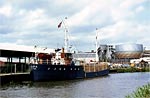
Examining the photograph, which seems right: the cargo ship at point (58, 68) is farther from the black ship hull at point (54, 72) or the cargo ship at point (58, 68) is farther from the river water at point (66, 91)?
the river water at point (66, 91)

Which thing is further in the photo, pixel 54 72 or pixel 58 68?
pixel 58 68

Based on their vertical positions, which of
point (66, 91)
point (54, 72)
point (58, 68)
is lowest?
point (66, 91)

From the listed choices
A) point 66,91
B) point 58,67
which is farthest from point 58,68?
point 66,91

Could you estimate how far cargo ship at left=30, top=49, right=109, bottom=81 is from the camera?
232 ft

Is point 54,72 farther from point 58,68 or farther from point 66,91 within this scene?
point 66,91

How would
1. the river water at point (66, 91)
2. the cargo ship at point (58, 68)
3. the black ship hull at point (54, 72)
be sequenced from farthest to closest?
1. the cargo ship at point (58, 68)
2. the black ship hull at point (54, 72)
3. the river water at point (66, 91)

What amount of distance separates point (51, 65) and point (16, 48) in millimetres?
11842

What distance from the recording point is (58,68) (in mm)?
74500

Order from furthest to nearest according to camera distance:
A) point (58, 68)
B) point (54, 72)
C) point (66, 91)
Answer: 1. point (58, 68)
2. point (54, 72)
3. point (66, 91)

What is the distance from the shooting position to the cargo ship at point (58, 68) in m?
70.6

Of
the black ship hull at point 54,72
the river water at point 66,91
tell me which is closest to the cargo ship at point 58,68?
the black ship hull at point 54,72

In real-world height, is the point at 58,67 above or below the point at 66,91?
above

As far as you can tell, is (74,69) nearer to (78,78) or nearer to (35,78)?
(78,78)

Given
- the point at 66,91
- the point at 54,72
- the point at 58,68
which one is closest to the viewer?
the point at 66,91
